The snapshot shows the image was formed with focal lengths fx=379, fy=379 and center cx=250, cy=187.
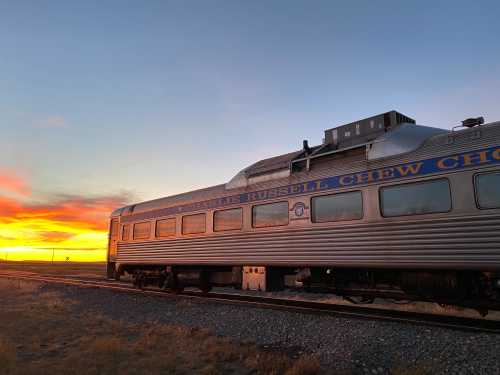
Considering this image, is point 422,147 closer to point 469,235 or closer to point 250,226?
point 469,235

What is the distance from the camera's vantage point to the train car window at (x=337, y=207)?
355 inches

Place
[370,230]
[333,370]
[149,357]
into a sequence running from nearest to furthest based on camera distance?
[333,370] → [149,357] → [370,230]

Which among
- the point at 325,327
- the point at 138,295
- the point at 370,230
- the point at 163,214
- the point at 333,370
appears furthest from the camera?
the point at 163,214

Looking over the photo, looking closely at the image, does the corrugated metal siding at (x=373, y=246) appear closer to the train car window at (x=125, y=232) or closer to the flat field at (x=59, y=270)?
the train car window at (x=125, y=232)

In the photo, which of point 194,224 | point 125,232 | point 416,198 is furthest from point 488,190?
point 125,232

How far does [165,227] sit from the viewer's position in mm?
15297

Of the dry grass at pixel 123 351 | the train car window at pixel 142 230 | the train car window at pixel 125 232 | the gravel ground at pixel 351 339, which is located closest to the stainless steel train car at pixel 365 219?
the gravel ground at pixel 351 339

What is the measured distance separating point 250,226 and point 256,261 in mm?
1079

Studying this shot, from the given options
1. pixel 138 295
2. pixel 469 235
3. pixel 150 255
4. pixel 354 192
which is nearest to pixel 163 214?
pixel 150 255

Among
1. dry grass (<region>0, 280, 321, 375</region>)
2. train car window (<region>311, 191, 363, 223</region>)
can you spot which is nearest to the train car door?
dry grass (<region>0, 280, 321, 375</region>)

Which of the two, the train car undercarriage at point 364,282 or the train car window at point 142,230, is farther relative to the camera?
the train car window at point 142,230

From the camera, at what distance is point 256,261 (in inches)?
439

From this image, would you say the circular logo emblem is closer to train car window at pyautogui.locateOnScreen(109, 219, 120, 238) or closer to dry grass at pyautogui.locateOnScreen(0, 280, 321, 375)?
dry grass at pyautogui.locateOnScreen(0, 280, 321, 375)

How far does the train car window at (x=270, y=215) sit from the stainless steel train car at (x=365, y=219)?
0.03m
